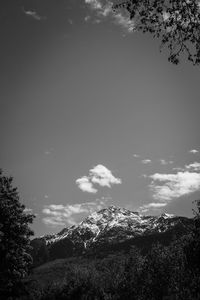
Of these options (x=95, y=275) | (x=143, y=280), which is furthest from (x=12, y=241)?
(x=95, y=275)

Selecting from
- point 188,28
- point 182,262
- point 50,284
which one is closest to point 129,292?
point 182,262

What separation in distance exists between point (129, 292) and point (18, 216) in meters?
42.3

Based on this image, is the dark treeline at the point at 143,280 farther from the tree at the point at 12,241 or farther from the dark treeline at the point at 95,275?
the tree at the point at 12,241

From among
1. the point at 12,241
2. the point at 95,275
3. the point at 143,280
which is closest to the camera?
the point at 12,241

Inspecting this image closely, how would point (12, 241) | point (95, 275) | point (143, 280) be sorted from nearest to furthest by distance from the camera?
1. point (12, 241)
2. point (143, 280)
3. point (95, 275)

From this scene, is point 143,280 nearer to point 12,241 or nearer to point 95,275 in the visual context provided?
point 95,275

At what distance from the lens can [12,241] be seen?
32.5m

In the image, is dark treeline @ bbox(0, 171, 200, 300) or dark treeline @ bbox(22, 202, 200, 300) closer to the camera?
dark treeline @ bbox(0, 171, 200, 300)

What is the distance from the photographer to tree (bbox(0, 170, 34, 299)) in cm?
3161

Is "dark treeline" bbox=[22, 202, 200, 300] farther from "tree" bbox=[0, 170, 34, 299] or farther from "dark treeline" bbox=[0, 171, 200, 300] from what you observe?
"tree" bbox=[0, 170, 34, 299]

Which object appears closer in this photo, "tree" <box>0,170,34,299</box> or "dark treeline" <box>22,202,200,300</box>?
"tree" <box>0,170,34,299</box>

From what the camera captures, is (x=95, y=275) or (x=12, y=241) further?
(x=95, y=275)

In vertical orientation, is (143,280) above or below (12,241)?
below

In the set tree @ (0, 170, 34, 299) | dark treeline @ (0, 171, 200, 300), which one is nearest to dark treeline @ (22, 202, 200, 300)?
dark treeline @ (0, 171, 200, 300)
